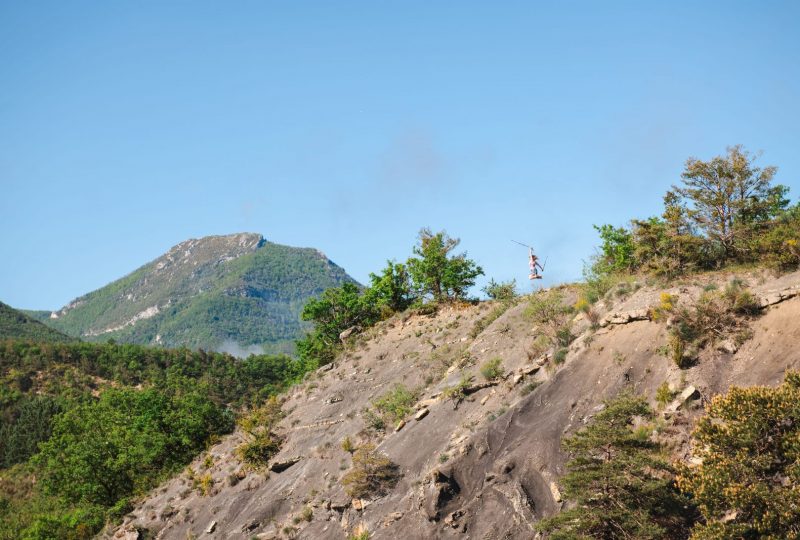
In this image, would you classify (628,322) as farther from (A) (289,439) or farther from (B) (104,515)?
(B) (104,515)

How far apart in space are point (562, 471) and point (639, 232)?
49.9 ft

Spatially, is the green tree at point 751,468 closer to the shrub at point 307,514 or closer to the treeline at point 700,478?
the treeline at point 700,478

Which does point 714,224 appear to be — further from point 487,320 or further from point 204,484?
point 204,484

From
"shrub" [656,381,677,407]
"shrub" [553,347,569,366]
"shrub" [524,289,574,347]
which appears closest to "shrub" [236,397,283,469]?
"shrub" [524,289,574,347]

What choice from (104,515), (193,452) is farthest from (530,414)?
(104,515)

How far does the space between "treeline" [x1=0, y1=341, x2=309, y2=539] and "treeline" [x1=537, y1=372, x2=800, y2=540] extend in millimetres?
33869

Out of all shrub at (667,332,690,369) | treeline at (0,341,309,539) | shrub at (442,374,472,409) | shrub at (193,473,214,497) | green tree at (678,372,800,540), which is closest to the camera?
green tree at (678,372,800,540)

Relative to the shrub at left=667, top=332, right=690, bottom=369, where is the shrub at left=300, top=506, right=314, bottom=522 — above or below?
below

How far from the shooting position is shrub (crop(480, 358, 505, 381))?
97.9ft

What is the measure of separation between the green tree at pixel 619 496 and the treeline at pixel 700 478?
0.03 m

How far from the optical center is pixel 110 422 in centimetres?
5994

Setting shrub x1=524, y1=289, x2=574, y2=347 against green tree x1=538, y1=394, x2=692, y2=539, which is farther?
shrub x1=524, y1=289, x2=574, y2=347

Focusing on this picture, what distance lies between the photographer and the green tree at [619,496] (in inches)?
704

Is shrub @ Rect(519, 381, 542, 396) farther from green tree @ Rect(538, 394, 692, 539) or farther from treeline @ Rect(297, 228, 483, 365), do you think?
treeline @ Rect(297, 228, 483, 365)
